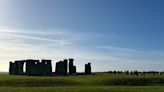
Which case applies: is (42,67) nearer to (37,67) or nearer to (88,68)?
(37,67)

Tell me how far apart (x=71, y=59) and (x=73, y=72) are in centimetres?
404

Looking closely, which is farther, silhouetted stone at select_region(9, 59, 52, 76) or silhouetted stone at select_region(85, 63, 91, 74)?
silhouetted stone at select_region(85, 63, 91, 74)

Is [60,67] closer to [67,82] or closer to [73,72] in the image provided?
[73,72]

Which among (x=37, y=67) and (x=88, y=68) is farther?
(x=88, y=68)

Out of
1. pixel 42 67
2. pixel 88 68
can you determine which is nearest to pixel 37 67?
pixel 42 67

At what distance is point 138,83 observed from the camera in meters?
78.8

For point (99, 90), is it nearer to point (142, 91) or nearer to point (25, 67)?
point (142, 91)

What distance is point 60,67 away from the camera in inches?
4459

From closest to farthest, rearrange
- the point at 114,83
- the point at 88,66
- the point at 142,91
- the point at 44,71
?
the point at 142,91, the point at 114,83, the point at 44,71, the point at 88,66

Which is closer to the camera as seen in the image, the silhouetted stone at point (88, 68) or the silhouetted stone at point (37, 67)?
the silhouetted stone at point (37, 67)

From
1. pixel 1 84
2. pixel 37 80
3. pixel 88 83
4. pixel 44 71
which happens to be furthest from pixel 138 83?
pixel 44 71

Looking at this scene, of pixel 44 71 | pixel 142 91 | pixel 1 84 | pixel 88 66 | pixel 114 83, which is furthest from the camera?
pixel 88 66

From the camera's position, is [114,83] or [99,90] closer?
[99,90]

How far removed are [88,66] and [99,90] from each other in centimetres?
6116
